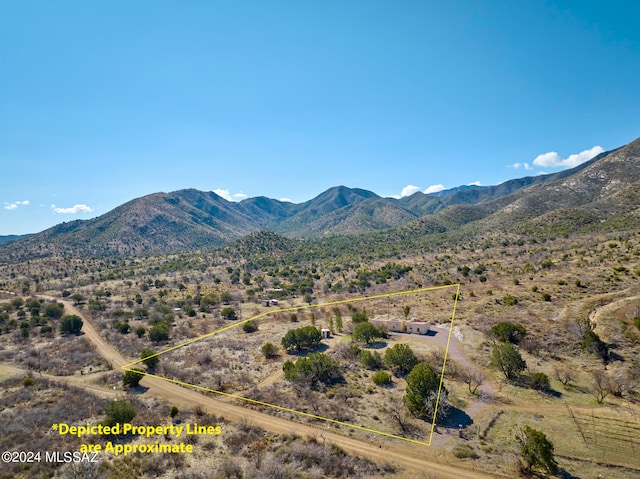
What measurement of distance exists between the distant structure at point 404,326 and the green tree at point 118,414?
108 ft

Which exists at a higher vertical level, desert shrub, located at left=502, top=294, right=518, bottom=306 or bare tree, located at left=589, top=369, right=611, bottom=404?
desert shrub, located at left=502, top=294, right=518, bottom=306

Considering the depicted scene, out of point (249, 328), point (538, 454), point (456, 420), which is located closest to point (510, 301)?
point (456, 420)

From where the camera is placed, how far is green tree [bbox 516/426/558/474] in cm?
1856

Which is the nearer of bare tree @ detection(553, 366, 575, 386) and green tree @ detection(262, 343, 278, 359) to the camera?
bare tree @ detection(553, 366, 575, 386)

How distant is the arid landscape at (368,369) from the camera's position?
20562 millimetres

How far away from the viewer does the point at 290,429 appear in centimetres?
2419

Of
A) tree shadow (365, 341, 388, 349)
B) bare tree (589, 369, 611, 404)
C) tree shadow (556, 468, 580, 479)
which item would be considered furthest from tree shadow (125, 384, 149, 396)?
bare tree (589, 369, 611, 404)

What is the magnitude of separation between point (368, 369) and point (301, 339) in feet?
33.6

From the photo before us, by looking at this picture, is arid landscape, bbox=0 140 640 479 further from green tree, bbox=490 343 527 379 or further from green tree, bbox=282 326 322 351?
green tree, bbox=282 326 322 351

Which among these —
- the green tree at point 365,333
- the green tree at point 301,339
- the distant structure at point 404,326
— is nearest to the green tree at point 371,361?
the green tree at point 365,333

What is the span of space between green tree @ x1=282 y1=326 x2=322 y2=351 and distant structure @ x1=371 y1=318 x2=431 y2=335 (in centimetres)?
1090

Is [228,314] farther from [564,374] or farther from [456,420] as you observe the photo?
[564,374]

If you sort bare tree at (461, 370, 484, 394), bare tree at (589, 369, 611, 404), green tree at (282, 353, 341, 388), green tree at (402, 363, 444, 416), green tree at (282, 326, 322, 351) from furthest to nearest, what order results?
green tree at (282, 326, 322, 351) < green tree at (282, 353, 341, 388) < bare tree at (461, 370, 484, 394) < bare tree at (589, 369, 611, 404) < green tree at (402, 363, 444, 416)

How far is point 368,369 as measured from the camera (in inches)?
1399
